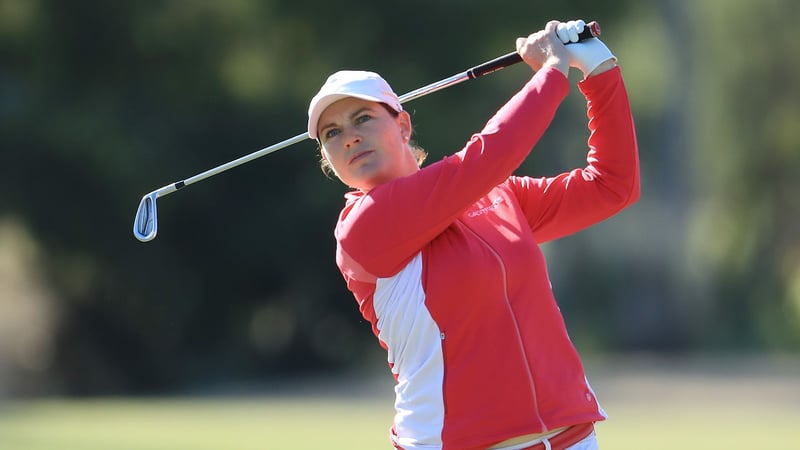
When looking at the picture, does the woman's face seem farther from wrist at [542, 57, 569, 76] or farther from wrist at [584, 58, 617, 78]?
wrist at [584, 58, 617, 78]

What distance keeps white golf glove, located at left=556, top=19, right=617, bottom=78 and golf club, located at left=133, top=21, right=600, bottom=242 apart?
20 millimetres

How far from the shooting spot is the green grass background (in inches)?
420

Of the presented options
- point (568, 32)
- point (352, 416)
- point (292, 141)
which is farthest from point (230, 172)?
point (568, 32)

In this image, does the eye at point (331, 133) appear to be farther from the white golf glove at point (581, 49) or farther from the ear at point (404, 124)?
the white golf glove at point (581, 49)

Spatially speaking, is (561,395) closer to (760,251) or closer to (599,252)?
(599,252)

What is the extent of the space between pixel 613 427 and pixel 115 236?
7.94 m

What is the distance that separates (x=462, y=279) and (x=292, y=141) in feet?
2.72

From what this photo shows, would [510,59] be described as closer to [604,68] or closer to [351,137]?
[604,68]

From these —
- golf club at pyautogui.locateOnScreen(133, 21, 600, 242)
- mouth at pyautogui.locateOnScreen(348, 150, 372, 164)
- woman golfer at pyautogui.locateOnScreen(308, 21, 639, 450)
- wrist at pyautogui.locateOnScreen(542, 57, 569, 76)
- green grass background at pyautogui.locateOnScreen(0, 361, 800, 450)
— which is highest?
golf club at pyautogui.locateOnScreen(133, 21, 600, 242)

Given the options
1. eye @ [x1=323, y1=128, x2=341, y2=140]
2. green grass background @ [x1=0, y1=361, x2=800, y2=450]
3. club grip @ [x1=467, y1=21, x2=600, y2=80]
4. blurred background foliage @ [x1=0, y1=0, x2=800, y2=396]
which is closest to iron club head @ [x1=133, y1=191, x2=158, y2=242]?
eye @ [x1=323, y1=128, x2=341, y2=140]

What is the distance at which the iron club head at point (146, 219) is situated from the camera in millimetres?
3650

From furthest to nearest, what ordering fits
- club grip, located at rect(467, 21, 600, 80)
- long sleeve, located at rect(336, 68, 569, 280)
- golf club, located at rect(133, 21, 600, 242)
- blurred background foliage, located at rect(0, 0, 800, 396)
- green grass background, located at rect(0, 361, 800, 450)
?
1. blurred background foliage, located at rect(0, 0, 800, 396)
2. green grass background, located at rect(0, 361, 800, 450)
3. golf club, located at rect(133, 21, 600, 242)
4. club grip, located at rect(467, 21, 600, 80)
5. long sleeve, located at rect(336, 68, 569, 280)

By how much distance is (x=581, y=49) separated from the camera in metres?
3.19

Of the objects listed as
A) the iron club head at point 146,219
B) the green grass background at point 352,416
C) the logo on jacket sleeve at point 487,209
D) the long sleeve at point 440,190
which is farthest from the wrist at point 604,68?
the green grass background at point 352,416
